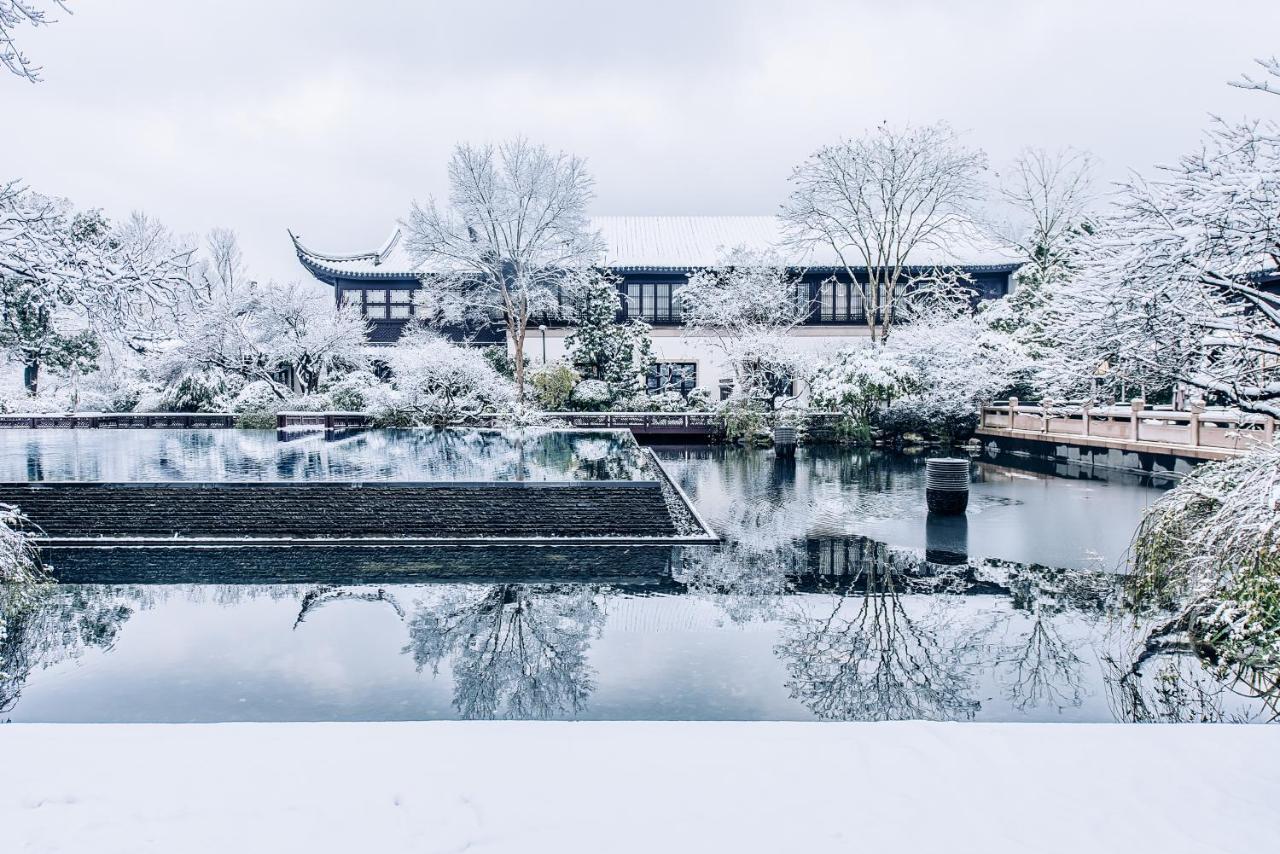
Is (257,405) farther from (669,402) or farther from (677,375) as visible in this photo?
(677,375)

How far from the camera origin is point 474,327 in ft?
106

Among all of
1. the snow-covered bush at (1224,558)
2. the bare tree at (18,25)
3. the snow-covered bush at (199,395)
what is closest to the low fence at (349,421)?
the snow-covered bush at (199,395)

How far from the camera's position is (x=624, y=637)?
6398 mm

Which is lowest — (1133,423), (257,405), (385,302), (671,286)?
(1133,423)

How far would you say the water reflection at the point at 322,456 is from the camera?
11695 millimetres

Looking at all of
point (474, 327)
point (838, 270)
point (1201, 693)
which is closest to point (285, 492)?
point (1201, 693)

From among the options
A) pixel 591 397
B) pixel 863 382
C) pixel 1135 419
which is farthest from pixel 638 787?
pixel 591 397

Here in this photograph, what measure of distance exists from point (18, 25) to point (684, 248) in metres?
29.7

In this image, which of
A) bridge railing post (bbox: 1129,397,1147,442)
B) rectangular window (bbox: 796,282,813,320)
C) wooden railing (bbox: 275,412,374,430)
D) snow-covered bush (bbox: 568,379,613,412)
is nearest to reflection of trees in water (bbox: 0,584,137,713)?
bridge railing post (bbox: 1129,397,1147,442)

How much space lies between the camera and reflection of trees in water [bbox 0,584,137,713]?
5785mm

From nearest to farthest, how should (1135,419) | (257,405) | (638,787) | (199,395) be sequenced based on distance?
1. (638,787)
2. (1135,419)
3. (257,405)
4. (199,395)

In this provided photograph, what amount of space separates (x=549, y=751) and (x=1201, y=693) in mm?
4090

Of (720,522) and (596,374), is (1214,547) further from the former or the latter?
(596,374)

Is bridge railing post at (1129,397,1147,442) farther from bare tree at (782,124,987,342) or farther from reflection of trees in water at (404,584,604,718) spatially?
reflection of trees in water at (404,584,604,718)
